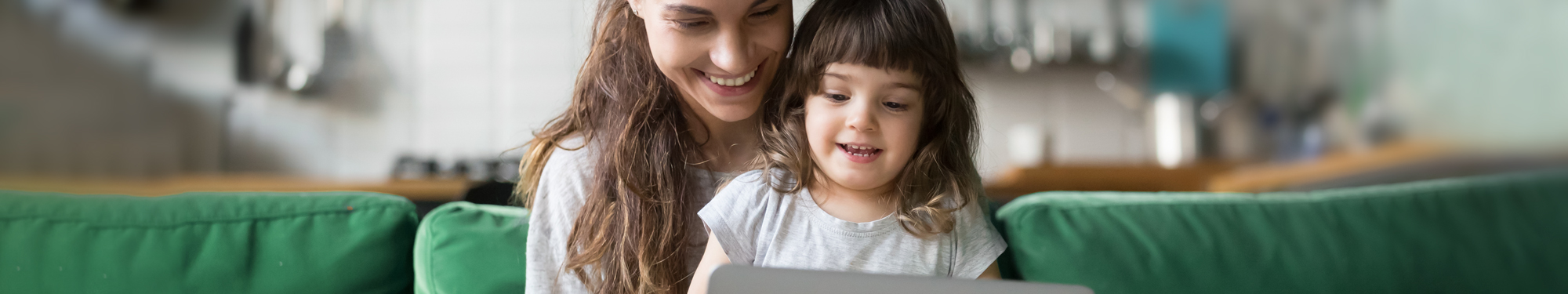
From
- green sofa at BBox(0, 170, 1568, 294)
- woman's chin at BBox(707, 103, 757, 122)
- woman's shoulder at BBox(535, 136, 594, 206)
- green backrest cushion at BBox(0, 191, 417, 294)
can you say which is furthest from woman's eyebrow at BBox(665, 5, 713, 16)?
green backrest cushion at BBox(0, 191, 417, 294)

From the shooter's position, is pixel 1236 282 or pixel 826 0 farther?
pixel 1236 282

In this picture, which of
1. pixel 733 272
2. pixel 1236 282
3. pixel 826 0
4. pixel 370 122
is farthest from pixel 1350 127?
pixel 370 122

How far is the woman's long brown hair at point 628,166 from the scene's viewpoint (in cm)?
91

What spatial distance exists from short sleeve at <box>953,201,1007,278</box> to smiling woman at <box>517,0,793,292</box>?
0.23 meters

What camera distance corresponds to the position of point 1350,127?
283 centimetres

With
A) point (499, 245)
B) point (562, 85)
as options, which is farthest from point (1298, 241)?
point (562, 85)

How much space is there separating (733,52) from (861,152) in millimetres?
159

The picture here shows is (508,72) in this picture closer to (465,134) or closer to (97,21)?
(465,134)

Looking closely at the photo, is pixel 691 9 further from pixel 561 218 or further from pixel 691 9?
pixel 561 218

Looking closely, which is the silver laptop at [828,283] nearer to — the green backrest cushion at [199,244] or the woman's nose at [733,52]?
the woman's nose at [733,52]

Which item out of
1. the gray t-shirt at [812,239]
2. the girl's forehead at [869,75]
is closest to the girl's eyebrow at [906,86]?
the girl's forehead at [869,75]

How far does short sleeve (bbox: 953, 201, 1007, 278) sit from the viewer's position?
2.78 feet

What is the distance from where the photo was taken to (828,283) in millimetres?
583

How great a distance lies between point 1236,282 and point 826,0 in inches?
22.1
